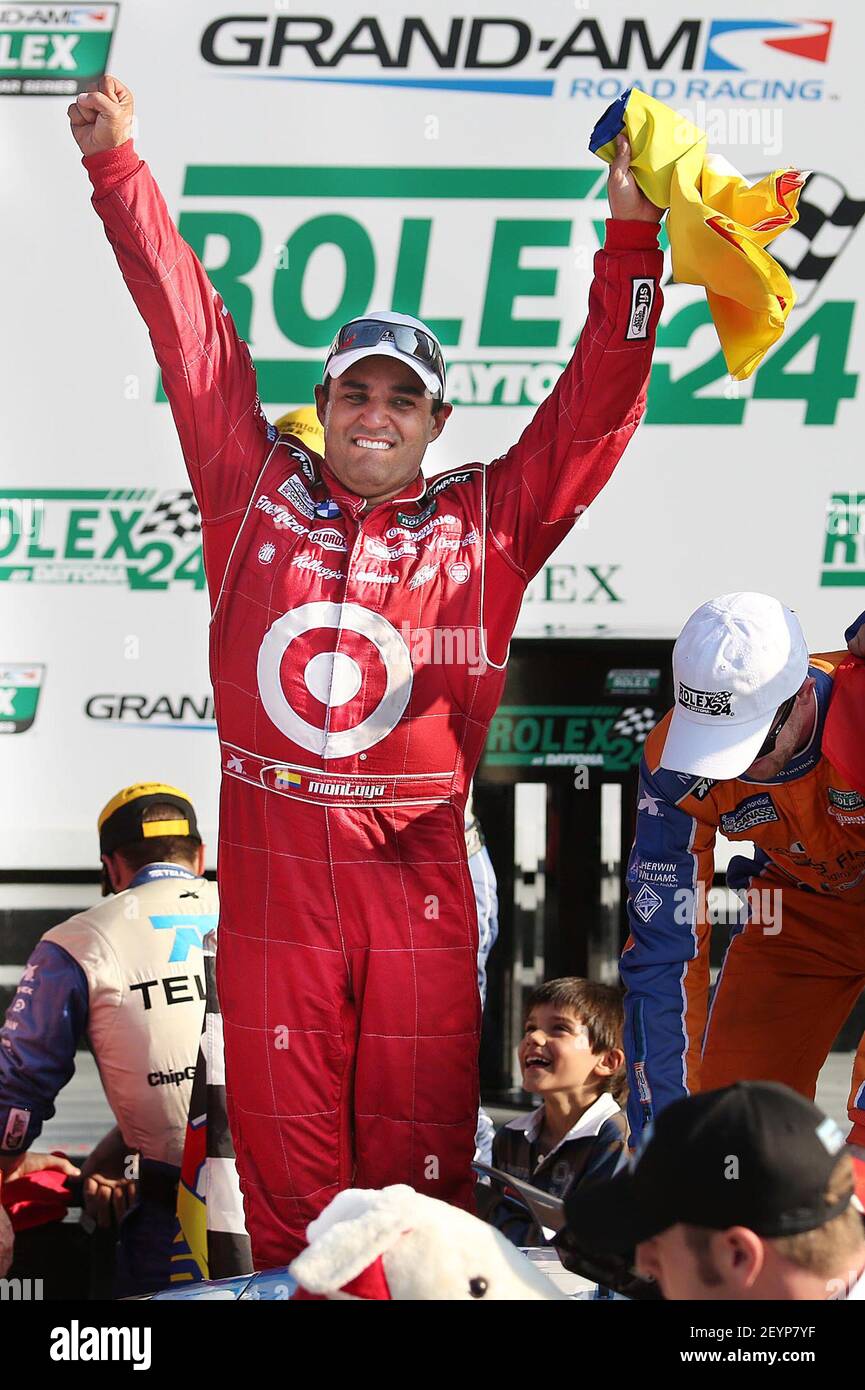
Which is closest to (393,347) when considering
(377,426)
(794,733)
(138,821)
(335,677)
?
(377,426)

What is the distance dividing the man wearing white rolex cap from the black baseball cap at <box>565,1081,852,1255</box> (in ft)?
2.45

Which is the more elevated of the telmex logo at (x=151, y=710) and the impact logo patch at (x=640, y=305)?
the impact logo patch at (x=640, y=305)

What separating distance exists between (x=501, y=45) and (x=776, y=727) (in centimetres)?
198

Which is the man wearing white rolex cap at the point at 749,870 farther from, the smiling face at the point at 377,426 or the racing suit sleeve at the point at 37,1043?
the racing suit sleeve at the point at 37,1043

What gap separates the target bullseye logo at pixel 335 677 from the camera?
2355mm

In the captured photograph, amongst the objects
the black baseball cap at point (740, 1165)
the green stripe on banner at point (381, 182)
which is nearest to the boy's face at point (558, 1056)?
the black baseball cap at point (740, 1165)

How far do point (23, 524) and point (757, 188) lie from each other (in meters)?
1.92

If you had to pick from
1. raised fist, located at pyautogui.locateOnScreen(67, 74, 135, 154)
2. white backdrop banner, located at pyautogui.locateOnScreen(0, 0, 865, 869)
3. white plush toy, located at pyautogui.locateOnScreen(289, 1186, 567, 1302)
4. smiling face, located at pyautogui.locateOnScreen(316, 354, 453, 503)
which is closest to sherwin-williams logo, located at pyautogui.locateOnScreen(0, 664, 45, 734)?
white backdrop banner, located at pyautogui.locateOnScreen(0, 0, 865, 869)

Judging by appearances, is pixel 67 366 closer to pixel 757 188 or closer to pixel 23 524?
pixel 23 524

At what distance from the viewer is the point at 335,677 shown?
236cm

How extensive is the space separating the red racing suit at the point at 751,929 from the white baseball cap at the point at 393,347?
2.15 ft

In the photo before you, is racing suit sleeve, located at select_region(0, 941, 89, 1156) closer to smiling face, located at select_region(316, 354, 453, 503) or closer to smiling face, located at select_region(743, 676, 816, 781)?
smiling face, located at select_region(316, 354, 453, 503)

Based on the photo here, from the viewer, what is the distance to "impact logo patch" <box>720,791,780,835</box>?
8.23 ft
